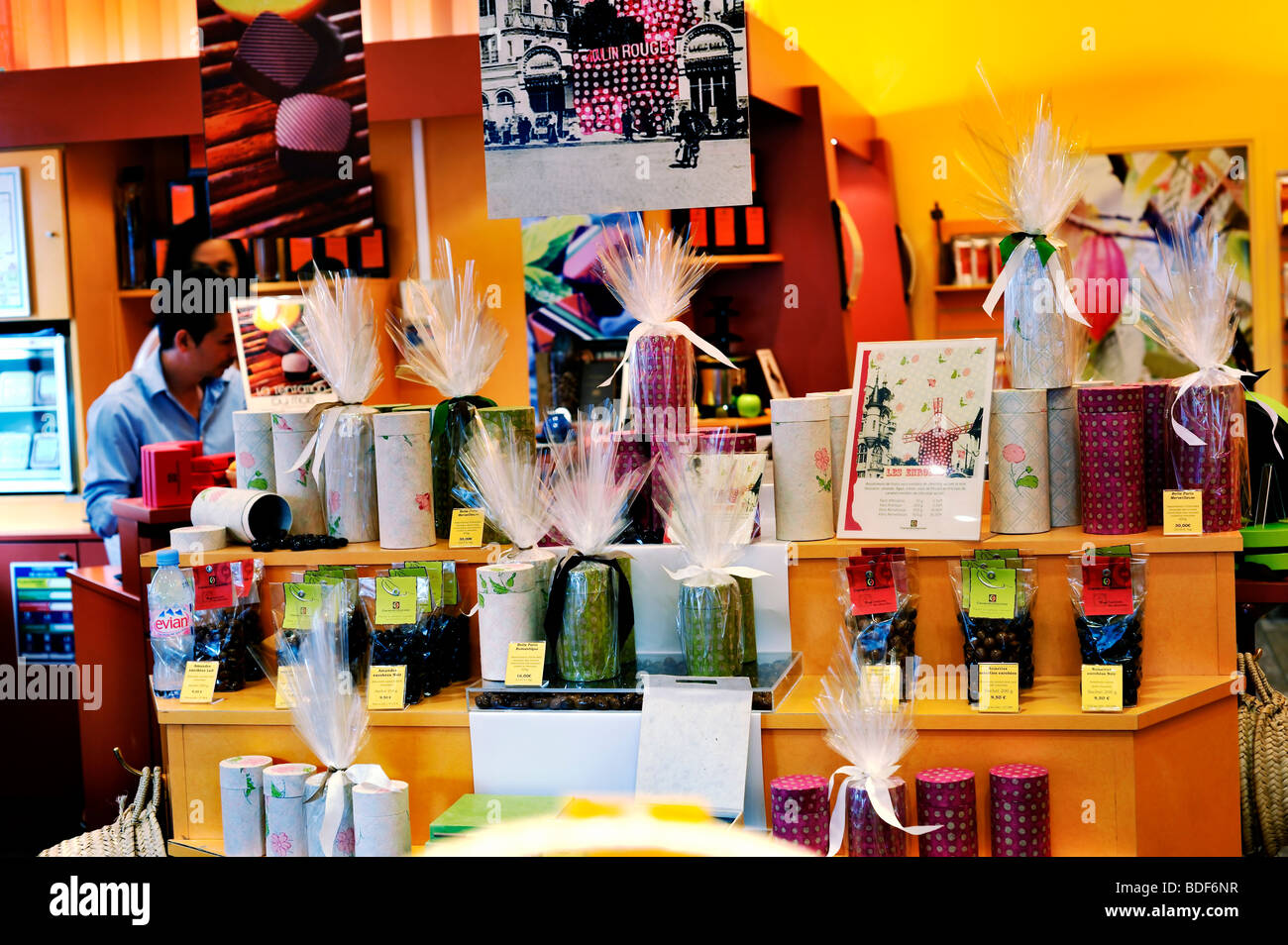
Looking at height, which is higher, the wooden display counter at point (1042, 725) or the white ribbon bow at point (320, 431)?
the white ribbon bow at point (320, 431)

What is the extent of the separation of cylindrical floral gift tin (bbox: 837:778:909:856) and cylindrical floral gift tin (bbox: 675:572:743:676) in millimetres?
326

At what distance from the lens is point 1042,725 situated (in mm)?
2131

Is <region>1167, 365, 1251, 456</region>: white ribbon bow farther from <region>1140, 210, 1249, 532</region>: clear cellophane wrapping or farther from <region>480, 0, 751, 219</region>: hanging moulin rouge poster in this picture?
<region>480, 0, 751, 219</region>: hanging moulin rouge poster

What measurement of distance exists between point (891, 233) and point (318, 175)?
422cm

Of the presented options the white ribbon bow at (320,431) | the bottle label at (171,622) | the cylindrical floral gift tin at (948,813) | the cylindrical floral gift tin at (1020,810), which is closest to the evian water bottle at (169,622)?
the bottle label at (171,622)

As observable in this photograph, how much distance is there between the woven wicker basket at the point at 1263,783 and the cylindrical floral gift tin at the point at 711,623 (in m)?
1.17

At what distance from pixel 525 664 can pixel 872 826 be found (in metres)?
0.69

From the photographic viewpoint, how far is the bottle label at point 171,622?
97.3 inches

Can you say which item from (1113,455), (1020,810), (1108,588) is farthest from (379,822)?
(1113,455)

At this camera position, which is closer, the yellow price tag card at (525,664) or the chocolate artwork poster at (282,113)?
the yellow price tag card at (525,664)

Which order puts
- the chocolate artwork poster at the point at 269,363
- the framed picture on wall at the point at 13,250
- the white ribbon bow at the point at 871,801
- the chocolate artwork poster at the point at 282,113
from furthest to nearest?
the framed picture on wall at the point at 13,250, the chocolate artwork poster at the point at 269,363, the chocolate artwork poster at the point at 282,113, the white ribbon bow at the point at 871,801

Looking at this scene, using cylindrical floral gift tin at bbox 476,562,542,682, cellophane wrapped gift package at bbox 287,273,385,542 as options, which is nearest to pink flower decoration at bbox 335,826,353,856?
→ cylindrical floral gift tin at bbox 476,562,542,682

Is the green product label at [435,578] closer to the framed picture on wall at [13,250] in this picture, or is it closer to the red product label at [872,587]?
the red product label at [872,587]

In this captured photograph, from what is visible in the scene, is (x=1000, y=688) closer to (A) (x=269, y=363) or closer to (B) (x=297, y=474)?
(B) (x=297, y=474)
